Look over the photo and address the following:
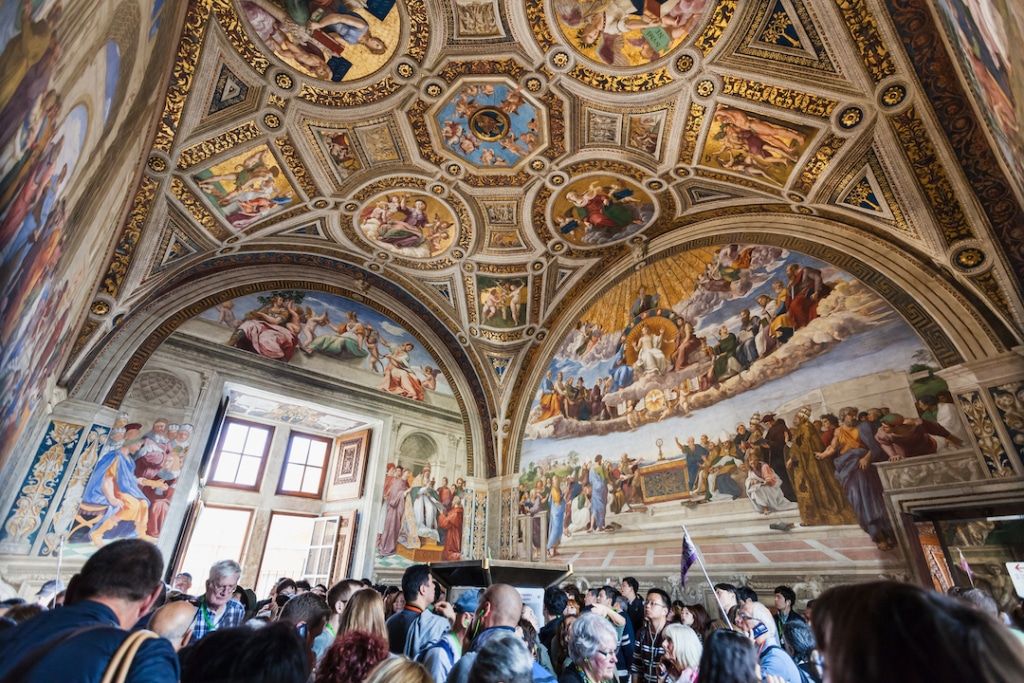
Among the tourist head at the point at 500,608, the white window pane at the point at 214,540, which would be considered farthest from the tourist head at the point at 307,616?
the white window pane at the point at 214,540

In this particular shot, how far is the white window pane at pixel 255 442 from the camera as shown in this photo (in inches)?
470

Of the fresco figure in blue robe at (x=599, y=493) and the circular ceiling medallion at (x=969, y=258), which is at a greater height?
the circular ceiling medallion at (x=969, y=258)

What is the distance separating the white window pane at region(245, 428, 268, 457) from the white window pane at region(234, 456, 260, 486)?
0.50 ft

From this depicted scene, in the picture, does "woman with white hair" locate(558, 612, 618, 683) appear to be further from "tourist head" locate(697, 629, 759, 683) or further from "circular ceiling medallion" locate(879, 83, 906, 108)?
"circular ceiling medallion" locate(879, 83, 906, 108)

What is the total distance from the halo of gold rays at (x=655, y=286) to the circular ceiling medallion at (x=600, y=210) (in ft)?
3.19

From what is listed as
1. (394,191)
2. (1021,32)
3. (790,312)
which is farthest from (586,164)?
(1021,32)

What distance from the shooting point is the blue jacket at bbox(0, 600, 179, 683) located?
1266mm

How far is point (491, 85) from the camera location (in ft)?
25.0

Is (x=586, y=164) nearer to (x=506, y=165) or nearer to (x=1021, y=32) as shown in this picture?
(x=506, y=165)

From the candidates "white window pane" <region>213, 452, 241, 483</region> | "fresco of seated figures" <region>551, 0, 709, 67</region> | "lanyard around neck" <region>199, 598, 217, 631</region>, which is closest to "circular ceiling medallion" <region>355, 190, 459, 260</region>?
"fresco of seated figures" <region>551, 0, 709, 67</region>

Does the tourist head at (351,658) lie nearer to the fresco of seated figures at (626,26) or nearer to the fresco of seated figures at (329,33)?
the fresco of seated figures at (329,33)

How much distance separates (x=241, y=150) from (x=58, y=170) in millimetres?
5458

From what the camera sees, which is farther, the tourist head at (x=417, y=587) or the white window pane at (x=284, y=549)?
the white window pane at (x=284, y=549)

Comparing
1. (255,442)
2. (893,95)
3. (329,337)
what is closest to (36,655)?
(893,95)
